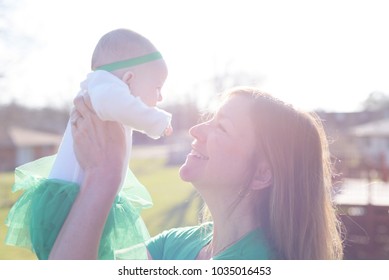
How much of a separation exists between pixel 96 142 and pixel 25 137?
107ft

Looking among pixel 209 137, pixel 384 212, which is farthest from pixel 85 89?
pixel 384 212

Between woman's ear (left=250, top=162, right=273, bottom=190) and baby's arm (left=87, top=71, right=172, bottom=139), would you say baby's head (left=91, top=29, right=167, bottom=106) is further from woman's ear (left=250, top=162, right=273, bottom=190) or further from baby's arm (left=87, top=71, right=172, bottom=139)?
woman's ear (left=250, top=162, right=273, bottom=190)

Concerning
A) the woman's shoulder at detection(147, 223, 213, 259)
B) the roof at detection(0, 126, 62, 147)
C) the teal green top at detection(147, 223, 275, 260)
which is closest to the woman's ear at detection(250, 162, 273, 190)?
the teal green top at detection(147, 223, 275, 260)

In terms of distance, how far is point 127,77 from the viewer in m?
1.41

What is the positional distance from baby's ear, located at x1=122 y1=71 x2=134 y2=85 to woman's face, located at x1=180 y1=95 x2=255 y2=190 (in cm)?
25

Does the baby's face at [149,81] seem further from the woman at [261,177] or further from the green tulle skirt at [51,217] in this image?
the green tulle skirt at [51,217]

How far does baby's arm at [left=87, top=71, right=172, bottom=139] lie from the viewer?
1.30m

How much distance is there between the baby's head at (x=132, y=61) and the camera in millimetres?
1423

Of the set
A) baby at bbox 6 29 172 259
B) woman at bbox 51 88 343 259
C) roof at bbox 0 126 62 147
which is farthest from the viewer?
roof at bbox 0 126 62 147

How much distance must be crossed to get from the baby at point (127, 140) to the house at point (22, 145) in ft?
86.2

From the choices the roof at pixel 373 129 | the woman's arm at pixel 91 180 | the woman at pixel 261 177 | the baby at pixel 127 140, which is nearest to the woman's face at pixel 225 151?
the woman at pixel 261 177

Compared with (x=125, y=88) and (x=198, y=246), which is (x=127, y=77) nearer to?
(x=125, y=88)

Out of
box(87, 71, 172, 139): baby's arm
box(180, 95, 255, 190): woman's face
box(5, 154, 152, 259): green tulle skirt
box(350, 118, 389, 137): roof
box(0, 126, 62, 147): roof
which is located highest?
box(0, 126, 62, 147): roof

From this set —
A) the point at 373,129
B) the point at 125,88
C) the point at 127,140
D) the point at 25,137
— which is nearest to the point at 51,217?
the point at 127,140
